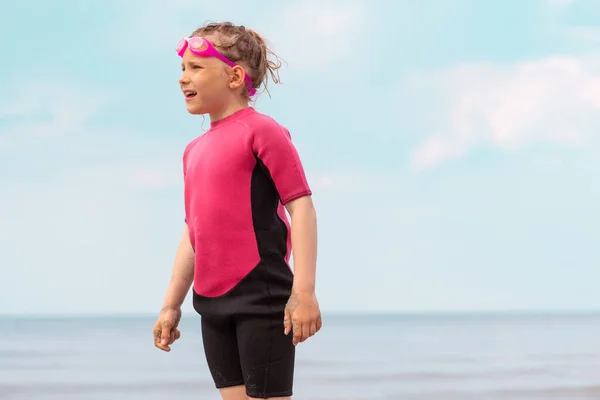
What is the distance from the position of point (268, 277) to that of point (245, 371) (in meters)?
0.29

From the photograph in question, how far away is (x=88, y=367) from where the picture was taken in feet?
43.5

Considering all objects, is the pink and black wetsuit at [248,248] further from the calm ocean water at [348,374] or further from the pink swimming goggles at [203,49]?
the calm ocean water at [348,374]

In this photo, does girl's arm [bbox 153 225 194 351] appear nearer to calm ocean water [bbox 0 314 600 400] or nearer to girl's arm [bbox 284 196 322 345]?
girl's arm [bbox 284 196 322 345]

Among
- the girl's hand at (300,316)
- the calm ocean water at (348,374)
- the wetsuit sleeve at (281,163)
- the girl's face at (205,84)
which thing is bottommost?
the girl's hand at (300,316)

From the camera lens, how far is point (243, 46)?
281 cm

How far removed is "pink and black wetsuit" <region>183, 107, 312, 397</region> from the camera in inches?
102

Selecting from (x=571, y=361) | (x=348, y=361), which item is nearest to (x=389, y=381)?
(x=348, y=361)

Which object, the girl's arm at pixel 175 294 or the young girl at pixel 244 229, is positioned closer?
the young girl at pixel 244 229

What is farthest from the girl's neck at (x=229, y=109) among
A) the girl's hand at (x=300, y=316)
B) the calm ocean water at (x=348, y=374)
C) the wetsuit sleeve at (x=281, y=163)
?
the calm ocean water at (x=348, y=374)

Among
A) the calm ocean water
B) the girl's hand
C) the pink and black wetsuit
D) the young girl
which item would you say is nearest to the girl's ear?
the young girl

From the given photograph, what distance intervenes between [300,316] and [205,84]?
0.80m

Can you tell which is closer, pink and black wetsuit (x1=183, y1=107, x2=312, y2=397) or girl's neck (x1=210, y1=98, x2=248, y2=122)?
pink and black wetsuit (x1=183, y1=107, x2=312, y2=397)

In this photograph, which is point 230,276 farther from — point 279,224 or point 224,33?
point 224,33

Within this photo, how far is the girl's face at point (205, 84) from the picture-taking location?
9.07 ft
